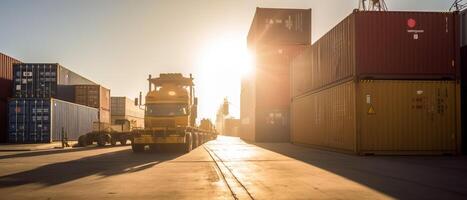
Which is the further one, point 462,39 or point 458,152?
point 462,39

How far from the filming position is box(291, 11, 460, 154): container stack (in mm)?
19859

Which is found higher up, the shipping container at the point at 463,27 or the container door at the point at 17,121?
the shipping container at the point at 463,27

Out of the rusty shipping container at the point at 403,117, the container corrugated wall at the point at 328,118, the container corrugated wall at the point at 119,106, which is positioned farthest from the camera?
the container corrugated wall at the point at 119,106

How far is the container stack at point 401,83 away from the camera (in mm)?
19859

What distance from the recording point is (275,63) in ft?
136

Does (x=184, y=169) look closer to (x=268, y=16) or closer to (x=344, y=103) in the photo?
(x=344, y=103)

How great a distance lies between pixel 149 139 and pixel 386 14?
1273cm

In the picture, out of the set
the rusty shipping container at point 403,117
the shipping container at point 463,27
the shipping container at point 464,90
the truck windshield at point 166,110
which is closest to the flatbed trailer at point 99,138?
the truck windshield at point 166,110

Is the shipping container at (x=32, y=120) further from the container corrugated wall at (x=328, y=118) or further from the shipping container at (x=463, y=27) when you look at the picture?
the shipping container at (x=463, y=27)

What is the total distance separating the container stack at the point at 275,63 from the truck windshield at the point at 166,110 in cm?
1799

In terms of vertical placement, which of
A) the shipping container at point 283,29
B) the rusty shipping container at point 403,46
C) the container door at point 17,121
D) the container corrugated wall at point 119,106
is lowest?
the container door at point 17,121

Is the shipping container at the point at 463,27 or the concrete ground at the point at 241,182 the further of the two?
the shipping container at the point at 463,27

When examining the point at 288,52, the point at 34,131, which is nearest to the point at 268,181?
the point at 34,131

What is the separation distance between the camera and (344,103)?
21422 millimetres
